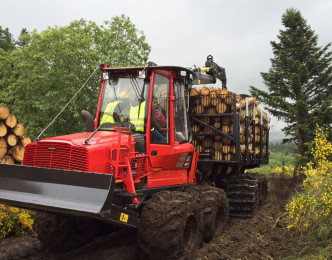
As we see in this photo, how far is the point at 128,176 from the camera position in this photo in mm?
5855

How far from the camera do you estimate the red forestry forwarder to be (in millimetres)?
5184

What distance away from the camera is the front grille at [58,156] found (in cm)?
545

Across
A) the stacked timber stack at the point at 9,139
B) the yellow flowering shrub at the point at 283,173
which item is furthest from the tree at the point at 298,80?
the stacked timber stack at the point at 9,139

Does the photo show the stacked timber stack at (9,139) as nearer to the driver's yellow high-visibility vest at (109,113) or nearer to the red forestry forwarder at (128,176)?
the red forestry forwarder at (128,176)

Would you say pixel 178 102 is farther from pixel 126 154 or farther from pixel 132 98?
pixel 126 154

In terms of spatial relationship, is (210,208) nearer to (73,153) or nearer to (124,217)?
(124,217)

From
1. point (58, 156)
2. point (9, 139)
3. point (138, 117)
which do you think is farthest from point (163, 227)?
point (9, 139)

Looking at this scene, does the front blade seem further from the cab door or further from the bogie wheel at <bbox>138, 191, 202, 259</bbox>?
the cab door

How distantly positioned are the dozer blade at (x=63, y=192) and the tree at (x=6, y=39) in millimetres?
38294

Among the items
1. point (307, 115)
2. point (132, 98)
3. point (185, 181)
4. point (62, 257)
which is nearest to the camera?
point (62, 257)

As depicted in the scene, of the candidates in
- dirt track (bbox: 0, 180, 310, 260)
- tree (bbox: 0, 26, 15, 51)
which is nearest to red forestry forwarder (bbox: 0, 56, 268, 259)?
dirt track (bbox: 0, 180, 310, 260)

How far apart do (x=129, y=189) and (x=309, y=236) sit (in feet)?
11.5

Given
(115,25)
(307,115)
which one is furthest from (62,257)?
(115,25)

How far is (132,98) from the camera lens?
6867mm
